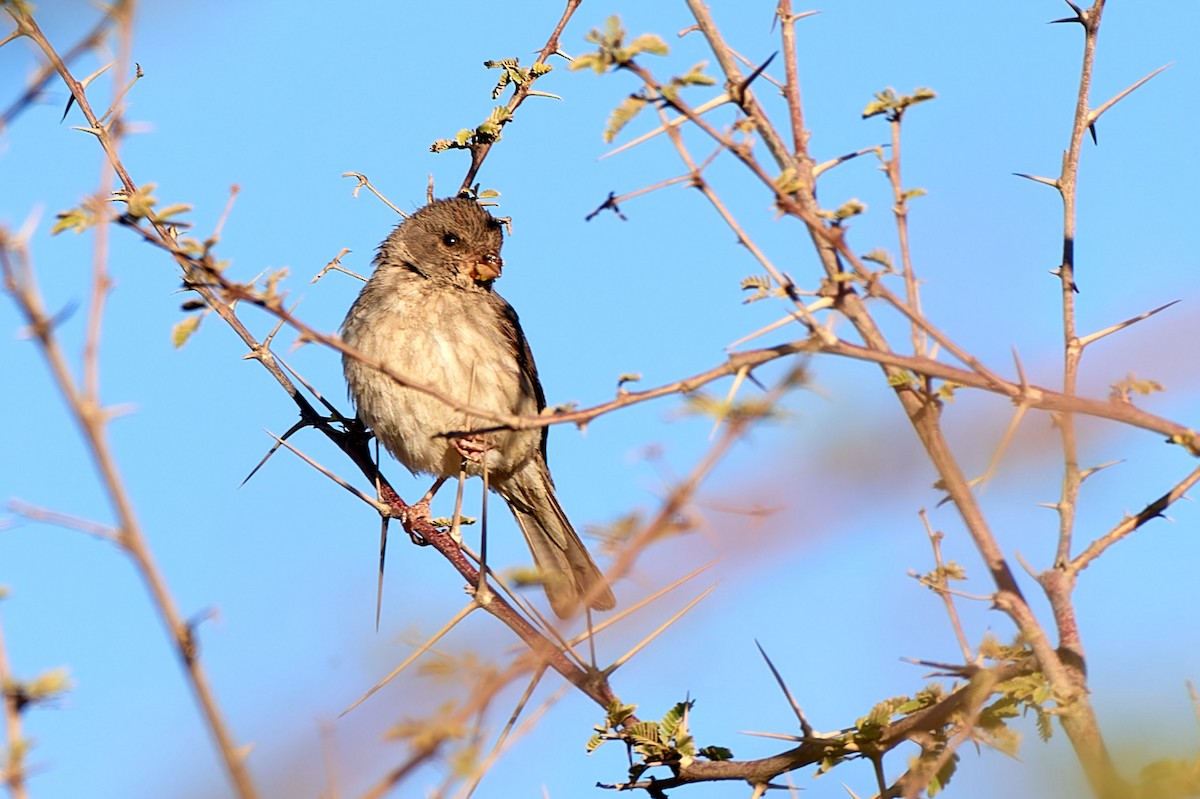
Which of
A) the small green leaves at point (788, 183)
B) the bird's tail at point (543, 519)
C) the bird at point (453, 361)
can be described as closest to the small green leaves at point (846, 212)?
the small green leaves at point (788, 183)

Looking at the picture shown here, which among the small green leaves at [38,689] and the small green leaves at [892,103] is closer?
the small green leaves at [38,689]

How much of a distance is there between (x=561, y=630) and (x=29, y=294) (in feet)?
2.59

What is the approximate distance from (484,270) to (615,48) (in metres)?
4.82

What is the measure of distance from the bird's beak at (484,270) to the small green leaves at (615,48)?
4.78 meters

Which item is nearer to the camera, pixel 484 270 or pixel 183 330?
pixel 183 330

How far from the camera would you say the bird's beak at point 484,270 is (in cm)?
724

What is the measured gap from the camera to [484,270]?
725 cm

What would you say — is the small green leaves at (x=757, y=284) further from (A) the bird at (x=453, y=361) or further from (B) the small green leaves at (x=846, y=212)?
(A) the bird at (x=453, y=361)

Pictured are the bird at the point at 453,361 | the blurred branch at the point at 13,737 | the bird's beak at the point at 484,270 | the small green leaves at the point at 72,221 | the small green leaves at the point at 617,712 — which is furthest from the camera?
the bird's beak at the point at 484,270

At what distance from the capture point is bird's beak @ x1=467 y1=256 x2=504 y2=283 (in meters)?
7.24

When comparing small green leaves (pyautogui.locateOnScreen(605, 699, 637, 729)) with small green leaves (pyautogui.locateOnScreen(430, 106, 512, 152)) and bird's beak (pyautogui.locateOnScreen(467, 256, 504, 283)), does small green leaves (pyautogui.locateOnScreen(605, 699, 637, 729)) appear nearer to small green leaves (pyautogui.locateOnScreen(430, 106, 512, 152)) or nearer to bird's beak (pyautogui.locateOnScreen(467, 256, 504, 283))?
small green leaves (pyautogui.locateOnScreen(430, 106, 512, 152))

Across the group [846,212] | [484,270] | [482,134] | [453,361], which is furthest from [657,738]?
[484,270]

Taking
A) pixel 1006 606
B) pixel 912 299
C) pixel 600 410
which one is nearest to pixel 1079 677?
pixel 1006 606

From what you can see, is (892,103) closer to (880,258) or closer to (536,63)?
(880,258)
